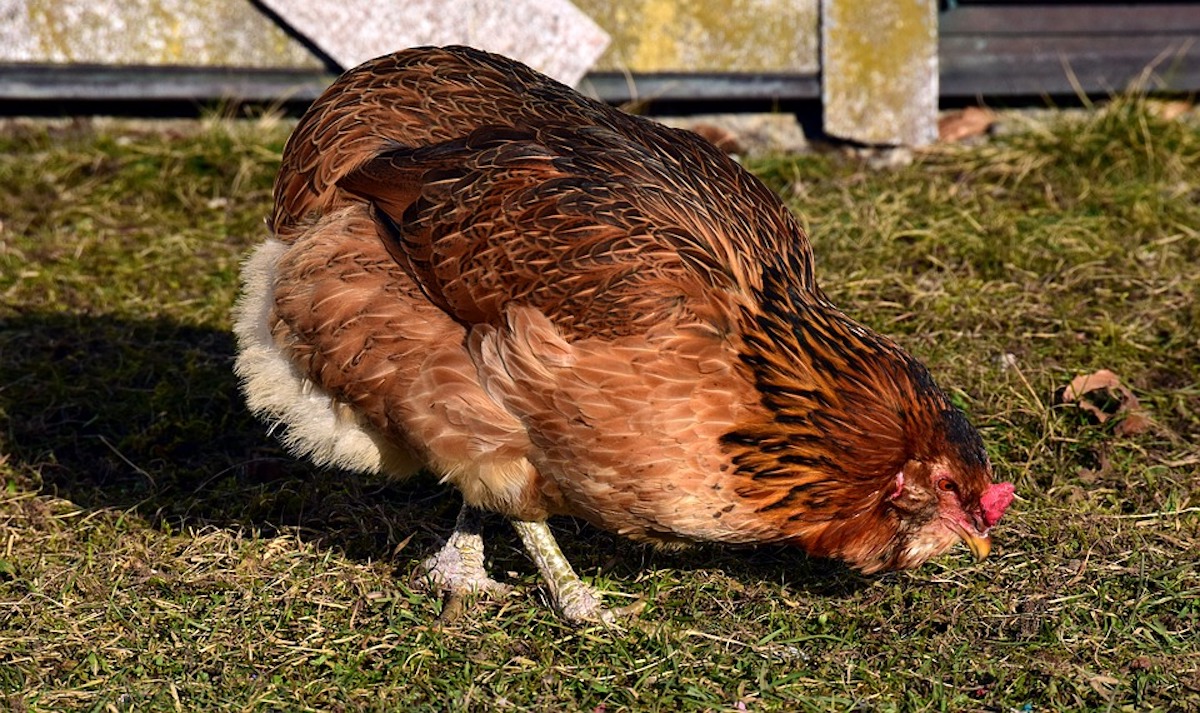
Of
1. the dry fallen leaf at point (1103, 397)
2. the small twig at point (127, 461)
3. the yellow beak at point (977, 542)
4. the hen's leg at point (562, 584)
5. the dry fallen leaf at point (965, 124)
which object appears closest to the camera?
the yellow beak at point (977, 542)

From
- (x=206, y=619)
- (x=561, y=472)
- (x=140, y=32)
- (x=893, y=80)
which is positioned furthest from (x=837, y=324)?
(x=140, y=32)

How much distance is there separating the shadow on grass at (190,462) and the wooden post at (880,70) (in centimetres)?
315

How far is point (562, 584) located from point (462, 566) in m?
0.31

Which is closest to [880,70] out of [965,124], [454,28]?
[965,124]

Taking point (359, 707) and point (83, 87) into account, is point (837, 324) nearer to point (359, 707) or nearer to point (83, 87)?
point (359, 707)

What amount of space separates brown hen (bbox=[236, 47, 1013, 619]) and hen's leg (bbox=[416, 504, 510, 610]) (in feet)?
0.63

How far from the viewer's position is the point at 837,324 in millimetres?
3391

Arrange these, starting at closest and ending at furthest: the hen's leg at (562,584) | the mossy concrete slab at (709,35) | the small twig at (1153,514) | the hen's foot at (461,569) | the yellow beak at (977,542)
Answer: the yellow beak at (977,542)
the hen's leg at (562,584)
the hen's foot at (461,569)
the small twig at (1153,514)
the mossy concrete slab at (709,35)

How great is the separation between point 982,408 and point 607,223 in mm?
1814

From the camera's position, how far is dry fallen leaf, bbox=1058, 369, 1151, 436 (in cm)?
443

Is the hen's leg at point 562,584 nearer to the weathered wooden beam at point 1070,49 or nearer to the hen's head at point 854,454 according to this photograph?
the hen's head at point 854,454

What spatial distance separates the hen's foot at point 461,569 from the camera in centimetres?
373

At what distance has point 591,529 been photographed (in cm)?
412

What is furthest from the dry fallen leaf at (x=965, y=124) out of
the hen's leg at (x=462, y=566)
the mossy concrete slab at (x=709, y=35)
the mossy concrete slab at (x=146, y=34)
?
the hen's leg at (x=462, y=566)
